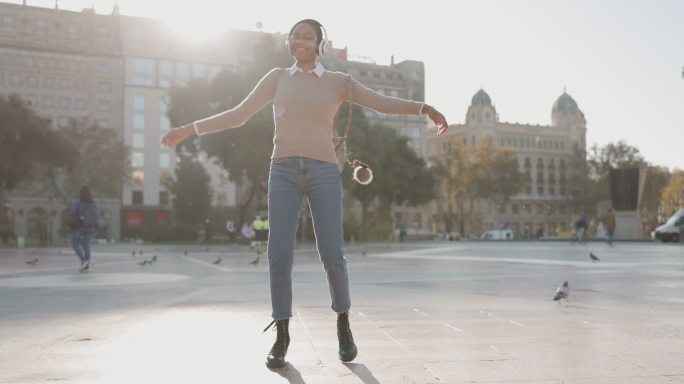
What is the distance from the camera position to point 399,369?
3209mm

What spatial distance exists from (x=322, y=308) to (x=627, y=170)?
35.7 m

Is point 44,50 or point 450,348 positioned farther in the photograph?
point 44,50

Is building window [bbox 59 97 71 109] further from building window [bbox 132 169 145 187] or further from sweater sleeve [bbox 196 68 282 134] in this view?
sweater sleeve [bbox 196 68 282 134]

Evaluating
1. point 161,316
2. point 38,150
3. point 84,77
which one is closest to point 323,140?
point 161,316

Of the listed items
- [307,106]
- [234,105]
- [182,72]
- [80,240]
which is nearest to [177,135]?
[307,106]

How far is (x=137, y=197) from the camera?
229 ft

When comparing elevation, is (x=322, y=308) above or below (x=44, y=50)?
below

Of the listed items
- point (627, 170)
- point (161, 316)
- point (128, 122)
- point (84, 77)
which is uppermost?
point (84, 77)

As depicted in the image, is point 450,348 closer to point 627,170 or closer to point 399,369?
point 399,369

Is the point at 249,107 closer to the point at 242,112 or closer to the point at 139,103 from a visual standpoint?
the point at 242,112

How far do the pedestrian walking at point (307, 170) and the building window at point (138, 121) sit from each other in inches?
2789

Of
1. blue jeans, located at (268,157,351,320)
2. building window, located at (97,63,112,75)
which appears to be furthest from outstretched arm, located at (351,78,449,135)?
building window, located at (97,63,112,75)

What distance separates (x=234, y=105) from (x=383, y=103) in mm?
32202

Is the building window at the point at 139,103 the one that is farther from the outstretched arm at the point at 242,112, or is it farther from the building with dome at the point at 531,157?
the outstretched arm at the point at 242,112
